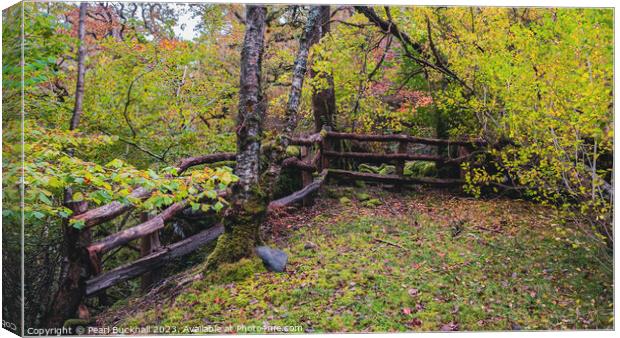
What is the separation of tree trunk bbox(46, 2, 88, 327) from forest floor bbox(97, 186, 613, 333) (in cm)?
38

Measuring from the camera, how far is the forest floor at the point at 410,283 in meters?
4.23

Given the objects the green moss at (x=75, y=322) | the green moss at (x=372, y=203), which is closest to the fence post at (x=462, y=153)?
the green moss at (x=372, y=203)

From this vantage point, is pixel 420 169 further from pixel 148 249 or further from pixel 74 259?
pixel 74 259

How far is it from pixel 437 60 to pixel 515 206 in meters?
2.30

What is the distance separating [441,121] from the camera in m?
6.22

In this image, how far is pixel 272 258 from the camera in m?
4.89

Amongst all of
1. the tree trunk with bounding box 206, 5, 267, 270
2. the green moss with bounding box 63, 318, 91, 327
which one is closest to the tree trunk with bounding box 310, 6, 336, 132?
the tree trunk with bounding box 206, 5, 267, 270

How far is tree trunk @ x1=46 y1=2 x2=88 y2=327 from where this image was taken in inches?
177

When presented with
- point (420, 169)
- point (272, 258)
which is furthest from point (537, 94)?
point (272, 258)

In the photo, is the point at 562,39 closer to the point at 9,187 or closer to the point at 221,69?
the point at 221,69

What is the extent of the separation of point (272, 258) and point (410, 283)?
1455 millimetres

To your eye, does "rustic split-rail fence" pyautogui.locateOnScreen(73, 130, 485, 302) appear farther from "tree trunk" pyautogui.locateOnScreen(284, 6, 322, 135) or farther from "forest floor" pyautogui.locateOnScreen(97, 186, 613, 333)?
"tree trunk" pyautogui.locateOnScreen(284, 6, 322, 135)

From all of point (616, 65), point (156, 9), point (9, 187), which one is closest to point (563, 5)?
point (616, 65)

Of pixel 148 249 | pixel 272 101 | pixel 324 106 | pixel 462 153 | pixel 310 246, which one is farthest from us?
pixel 324 106
